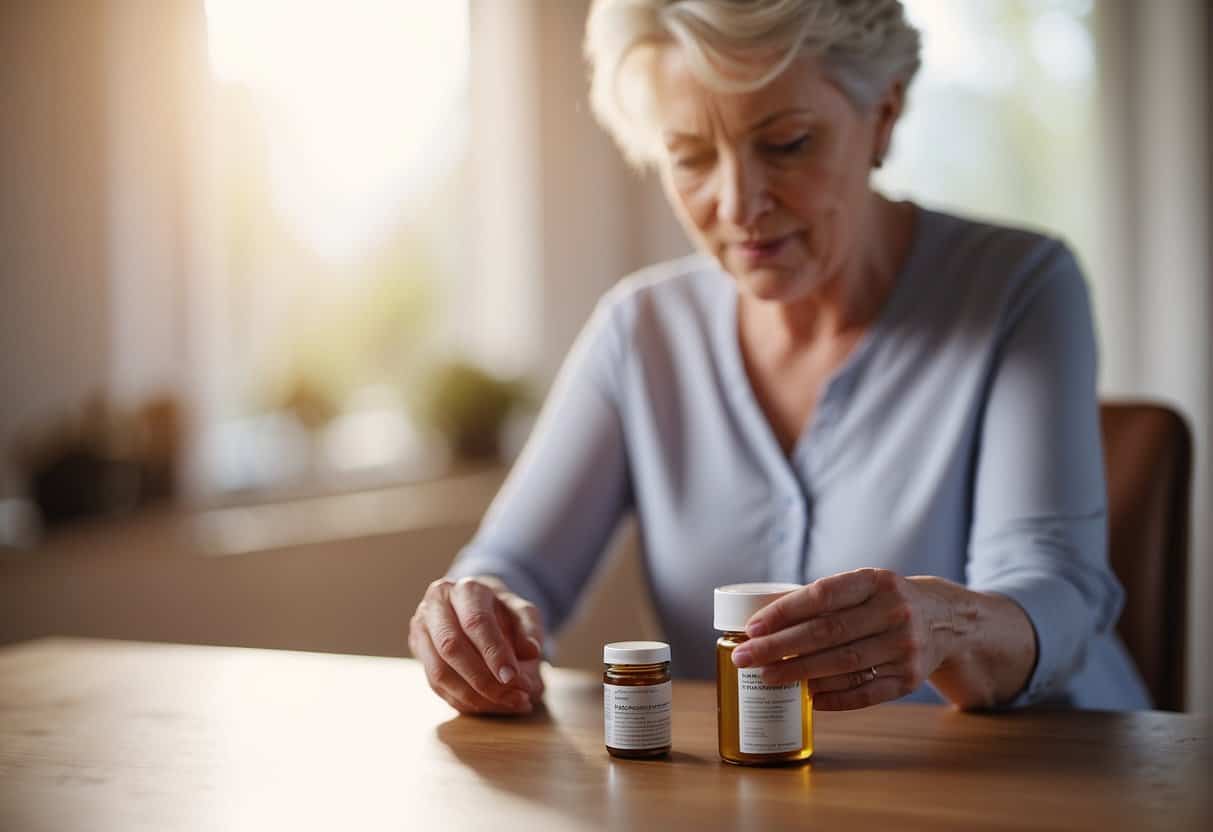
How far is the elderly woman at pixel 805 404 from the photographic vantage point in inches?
47.0

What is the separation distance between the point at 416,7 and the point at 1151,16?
1.85 meters

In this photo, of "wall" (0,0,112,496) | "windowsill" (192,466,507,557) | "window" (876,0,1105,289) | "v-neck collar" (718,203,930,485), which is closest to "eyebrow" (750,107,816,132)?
"v-neck collar" (718,203,930,485)

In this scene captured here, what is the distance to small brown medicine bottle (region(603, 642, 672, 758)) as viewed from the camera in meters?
0.95

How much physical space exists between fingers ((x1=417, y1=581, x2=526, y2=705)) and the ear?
2.22 ft

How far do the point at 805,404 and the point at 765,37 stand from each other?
0.42m

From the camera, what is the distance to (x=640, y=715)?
966mm

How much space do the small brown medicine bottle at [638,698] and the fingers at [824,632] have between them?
0.08 metres

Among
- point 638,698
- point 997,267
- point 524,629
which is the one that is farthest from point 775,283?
point 638,698

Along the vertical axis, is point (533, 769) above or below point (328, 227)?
below

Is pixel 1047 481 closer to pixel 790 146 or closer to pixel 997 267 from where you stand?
pixel 997 267

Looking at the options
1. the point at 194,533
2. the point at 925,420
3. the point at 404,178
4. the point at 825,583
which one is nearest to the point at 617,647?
the point at 825,583

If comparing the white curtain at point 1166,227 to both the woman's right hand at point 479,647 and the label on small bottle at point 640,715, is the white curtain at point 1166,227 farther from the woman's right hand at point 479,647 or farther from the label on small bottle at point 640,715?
the label on small bottle at point 640,715

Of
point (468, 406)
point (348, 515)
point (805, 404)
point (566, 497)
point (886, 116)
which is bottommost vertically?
point (348, 515)

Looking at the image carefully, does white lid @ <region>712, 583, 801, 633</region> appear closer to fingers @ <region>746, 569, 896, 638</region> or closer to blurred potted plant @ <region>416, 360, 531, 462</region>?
fingers @ <region>746, 569, 896, 638</region>
